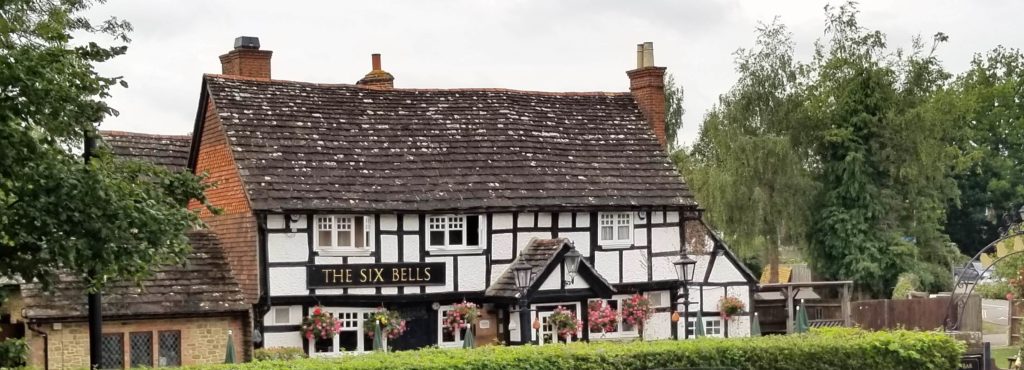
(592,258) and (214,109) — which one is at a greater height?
(214,109)

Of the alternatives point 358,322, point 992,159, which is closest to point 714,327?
point 358,322

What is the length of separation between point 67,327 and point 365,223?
639 cm

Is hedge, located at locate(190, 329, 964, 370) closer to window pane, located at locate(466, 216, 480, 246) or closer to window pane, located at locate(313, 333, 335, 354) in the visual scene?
window pane, located at locate(313, 333, 335, 354)

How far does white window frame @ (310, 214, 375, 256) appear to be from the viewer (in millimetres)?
28656

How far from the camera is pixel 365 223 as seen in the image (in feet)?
95.6

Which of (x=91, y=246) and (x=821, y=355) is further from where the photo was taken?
(x=821, y=355)

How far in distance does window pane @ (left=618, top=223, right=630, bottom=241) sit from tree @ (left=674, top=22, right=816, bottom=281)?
1399 centimetres

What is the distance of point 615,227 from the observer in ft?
105

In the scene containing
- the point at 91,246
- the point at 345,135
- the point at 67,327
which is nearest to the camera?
the point at 91,246

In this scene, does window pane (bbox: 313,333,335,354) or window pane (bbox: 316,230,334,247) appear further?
window pane (bbox: 316,230,334,247)

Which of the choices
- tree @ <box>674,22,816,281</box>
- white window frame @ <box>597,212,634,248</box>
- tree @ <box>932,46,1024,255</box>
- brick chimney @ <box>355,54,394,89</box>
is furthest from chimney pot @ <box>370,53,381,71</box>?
tree @ <box>932,46,1024,255</box>

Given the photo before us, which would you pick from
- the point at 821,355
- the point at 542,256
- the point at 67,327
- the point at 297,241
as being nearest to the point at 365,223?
the point at 297,241

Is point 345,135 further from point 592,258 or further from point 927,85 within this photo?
point 927,85

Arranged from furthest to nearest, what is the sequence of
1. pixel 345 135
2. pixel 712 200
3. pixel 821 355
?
1. pixel 712 200
2. pixel 345 135
3. pixel 821 355
